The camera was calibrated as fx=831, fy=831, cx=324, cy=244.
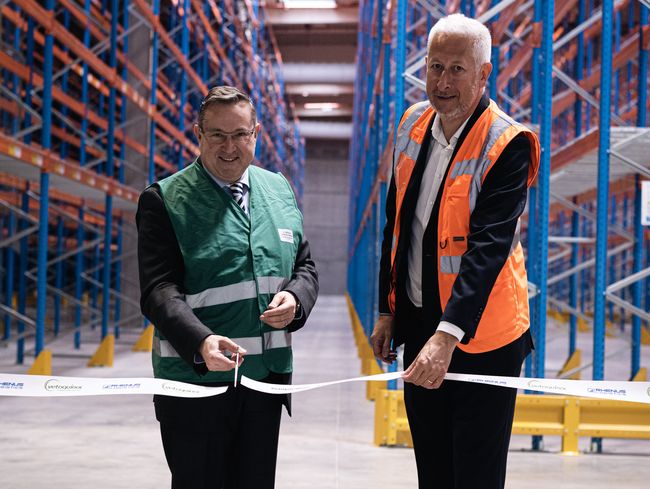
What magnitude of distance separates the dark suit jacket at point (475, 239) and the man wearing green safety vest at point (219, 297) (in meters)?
0.37

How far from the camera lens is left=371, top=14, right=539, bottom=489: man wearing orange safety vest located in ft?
7.14

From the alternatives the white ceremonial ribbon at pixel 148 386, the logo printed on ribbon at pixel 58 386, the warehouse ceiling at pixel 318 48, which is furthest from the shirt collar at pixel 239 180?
the warehouse ceiling at pixel 318 48

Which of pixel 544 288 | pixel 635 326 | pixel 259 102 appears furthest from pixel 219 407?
pixel 259 102

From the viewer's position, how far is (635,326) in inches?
307

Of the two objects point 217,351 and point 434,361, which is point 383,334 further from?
point 217,351

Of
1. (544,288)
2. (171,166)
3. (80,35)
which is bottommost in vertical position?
(544,288)

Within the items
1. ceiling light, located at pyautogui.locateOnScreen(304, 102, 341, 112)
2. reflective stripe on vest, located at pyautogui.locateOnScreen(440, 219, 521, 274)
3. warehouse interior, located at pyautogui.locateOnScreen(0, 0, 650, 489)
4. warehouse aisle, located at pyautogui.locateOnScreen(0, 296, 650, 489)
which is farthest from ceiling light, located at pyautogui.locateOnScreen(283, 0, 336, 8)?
reflective stripe on vest, located at pyautogui.locateOnScreen(440, 219, 521, 274)

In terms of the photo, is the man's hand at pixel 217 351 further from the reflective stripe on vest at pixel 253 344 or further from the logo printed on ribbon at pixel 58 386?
the logo printed on ribbon at pixel 58 386

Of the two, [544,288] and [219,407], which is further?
[544,288]

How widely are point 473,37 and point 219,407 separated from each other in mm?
1246

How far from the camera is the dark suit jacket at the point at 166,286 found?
2264mm

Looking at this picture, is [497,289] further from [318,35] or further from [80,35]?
[318,35]

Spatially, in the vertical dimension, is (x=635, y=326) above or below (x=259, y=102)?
below

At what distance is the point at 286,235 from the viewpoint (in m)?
2.52
